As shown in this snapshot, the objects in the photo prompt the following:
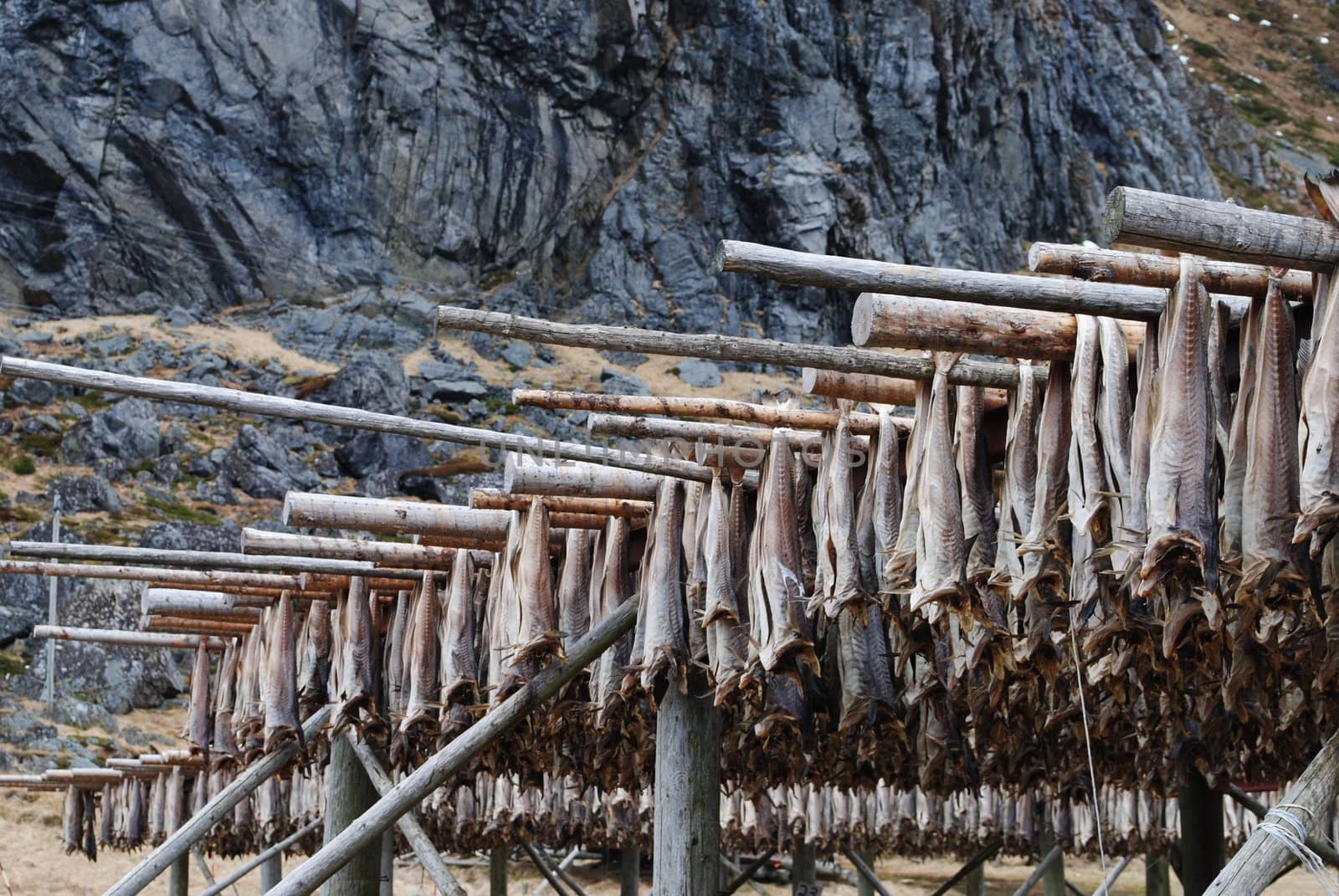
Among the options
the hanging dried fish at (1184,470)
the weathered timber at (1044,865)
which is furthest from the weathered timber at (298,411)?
the weathered timber at (1044,865)

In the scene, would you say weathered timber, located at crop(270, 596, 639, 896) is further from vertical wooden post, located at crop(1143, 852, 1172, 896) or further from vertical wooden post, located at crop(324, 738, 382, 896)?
vertical wooden post, located at crop(1143, 852, 1172, 896)

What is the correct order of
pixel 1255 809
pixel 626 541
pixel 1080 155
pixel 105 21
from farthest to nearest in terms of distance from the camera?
1. pixel 1080 155
2. pixel 105 21
3. pixel 1255 809
4. pixel 626 541

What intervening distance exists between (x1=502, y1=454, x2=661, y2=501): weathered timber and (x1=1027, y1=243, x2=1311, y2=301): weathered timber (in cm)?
252

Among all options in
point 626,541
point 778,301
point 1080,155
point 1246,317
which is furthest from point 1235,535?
point 1080,155

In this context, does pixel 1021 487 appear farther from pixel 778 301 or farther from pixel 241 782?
pixel 778 301

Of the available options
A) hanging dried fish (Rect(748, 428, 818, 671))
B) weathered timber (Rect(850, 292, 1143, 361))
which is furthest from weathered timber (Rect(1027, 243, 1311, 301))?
hanging dried fish (Rect(748, 428, 818, 671))

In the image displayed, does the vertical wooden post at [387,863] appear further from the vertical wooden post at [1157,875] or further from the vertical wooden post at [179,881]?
the vertical wooden post at [1157,875]

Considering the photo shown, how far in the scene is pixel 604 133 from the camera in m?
54.9

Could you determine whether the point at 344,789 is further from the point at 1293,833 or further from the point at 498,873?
the point at 498,873

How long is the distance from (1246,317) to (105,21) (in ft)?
175

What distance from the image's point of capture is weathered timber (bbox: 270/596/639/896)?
613 cm

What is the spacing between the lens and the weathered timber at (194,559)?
679 cm

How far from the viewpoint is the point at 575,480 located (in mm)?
5844

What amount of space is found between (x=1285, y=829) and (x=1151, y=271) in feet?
4.39
